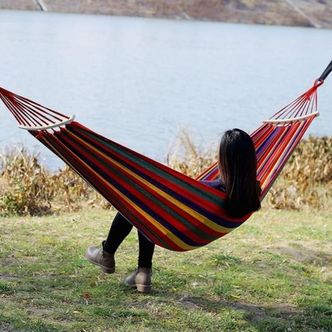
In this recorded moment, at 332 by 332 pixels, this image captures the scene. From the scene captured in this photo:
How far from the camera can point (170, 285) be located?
2885 mm

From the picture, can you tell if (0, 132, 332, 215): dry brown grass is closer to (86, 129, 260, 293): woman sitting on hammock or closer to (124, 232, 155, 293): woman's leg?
(124, 232, 155, 293): woman's leg

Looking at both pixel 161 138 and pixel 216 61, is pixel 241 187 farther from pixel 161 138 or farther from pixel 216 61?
pixel 216 61

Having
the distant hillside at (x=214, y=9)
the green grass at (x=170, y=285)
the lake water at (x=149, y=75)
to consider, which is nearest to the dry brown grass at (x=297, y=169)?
the lake water at (x=149, y=75)

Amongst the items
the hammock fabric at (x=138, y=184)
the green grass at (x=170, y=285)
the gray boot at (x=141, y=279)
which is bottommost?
the green grass at (x=170, y=285)

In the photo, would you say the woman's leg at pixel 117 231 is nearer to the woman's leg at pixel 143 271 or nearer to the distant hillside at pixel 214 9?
the woman's leg at pixel 143 271

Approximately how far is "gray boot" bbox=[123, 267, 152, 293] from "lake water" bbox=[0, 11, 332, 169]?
3.72ft

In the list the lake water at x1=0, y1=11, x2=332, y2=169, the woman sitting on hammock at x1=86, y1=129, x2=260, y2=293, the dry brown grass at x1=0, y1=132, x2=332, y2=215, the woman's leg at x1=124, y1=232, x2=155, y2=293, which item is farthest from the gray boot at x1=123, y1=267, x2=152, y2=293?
the dry brown grass at x1=0, y1=132, x2=332, y2=215

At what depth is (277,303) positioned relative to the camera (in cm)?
282

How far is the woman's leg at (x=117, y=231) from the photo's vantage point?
2.78 meters

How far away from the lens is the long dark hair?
2494 mm

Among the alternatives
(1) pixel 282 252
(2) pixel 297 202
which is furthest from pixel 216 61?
(1) pixel 282 252

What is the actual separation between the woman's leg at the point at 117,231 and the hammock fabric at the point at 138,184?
213 mm

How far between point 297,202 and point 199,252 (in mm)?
1865

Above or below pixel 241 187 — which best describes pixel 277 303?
below
